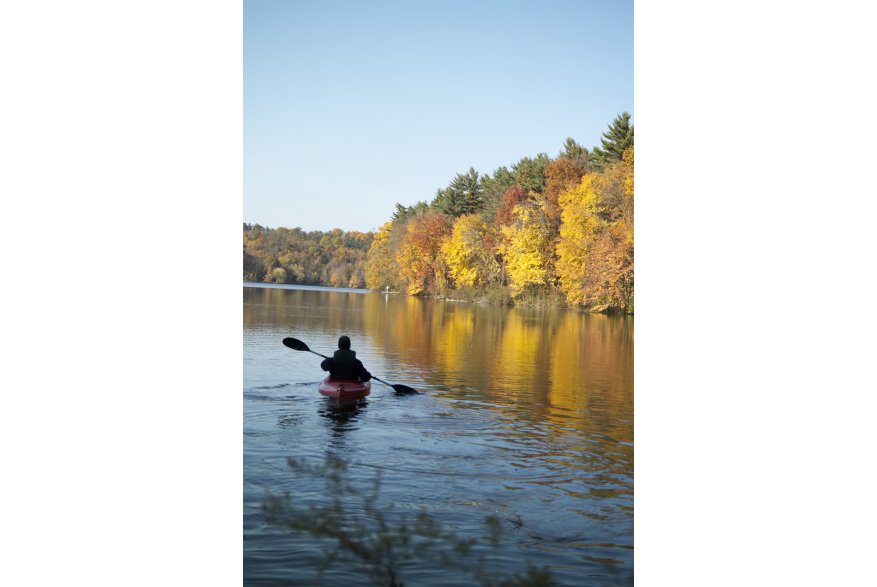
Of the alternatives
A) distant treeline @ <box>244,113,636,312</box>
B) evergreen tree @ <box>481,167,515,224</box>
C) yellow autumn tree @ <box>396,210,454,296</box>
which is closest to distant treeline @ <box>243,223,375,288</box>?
distant treeline @ <box>244,113,636,312</box>

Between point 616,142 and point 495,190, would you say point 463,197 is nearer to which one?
point 495,190

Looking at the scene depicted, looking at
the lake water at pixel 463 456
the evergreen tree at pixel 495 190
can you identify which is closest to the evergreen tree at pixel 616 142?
the evergreen tree at pixel 495 190

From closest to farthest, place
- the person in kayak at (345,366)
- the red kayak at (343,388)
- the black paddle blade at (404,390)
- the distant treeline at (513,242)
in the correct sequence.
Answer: the red kayak at (343,388)
the person in kayak at (345,366)
the black paddle blade at (404,390)
the distant treeline at (513,242)

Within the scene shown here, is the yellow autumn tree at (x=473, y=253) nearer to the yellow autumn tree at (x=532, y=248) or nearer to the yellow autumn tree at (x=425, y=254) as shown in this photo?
the yellow autumn tree at (x=425, y=254)

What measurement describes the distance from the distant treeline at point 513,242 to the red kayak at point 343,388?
23239 millimetres

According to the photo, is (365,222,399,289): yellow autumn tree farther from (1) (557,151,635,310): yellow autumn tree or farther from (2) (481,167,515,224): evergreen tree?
(1) (557,151,635,310): yellow autumn tree

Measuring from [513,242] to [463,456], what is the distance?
130 ft

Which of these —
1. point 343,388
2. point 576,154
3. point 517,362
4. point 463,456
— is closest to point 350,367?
point 343,388

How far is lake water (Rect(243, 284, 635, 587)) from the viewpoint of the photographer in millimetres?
4758

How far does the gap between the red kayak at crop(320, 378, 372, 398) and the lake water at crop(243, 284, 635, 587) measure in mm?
181

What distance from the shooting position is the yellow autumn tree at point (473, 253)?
182 feet
